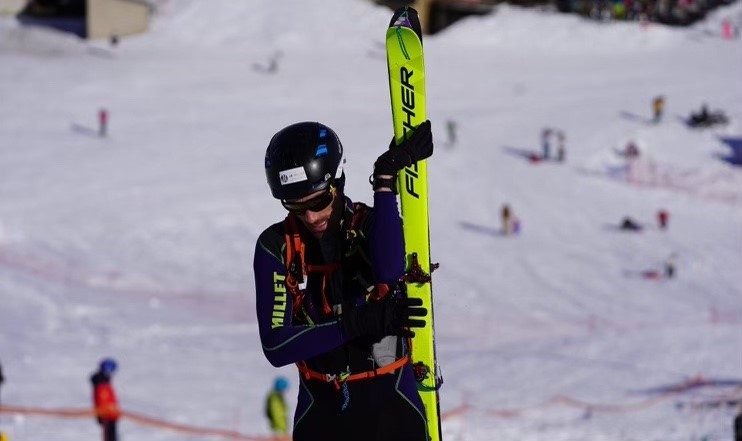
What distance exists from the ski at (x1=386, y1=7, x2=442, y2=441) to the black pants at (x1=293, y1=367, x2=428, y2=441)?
10 centimetres

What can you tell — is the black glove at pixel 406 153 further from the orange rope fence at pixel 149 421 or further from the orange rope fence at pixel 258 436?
the orange rope fence at pixel 149 421

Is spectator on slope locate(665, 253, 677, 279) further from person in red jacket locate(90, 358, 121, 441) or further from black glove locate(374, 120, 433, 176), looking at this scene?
black glove locate(374, 120, 433, 176)

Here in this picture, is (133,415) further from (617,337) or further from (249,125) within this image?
(249,125)

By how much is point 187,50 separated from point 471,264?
26.8m

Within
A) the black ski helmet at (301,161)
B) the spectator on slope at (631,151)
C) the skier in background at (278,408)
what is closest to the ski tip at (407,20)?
the black ski helmet at (301,161)

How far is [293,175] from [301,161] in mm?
54

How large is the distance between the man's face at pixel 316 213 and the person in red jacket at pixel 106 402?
9.88 meters

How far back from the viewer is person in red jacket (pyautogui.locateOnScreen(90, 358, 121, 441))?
1343 centimetres

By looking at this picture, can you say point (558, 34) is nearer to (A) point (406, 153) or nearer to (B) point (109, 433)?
(B) point (109, 433)

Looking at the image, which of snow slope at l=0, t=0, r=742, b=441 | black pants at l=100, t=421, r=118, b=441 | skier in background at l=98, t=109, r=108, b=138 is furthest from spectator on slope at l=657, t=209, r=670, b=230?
black pants at l=100, t=421, r=118, b=441

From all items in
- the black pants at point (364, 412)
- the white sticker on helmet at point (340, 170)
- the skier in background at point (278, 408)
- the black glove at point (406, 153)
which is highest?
the black glove at point (406, 153)

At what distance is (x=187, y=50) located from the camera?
2108 inches

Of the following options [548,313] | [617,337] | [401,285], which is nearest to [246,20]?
[548,313]

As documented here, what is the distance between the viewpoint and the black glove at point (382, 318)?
3.94m
